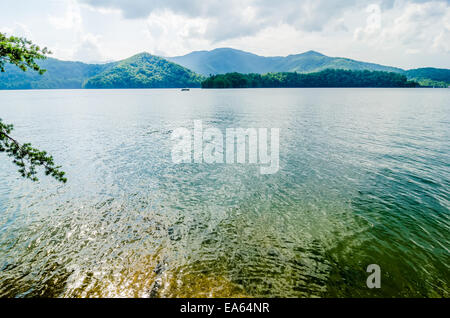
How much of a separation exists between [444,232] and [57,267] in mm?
24495

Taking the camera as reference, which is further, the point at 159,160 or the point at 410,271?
the point at 159,160

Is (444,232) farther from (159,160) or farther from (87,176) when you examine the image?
(87,176)

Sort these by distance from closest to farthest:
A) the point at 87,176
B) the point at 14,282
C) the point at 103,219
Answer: the point at 14,282, the point at 103,219, the point at 87,176

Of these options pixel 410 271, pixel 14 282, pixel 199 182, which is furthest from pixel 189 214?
pixel 410 271

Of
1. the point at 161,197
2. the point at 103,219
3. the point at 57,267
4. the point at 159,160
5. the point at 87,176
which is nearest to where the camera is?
the point at 57,267

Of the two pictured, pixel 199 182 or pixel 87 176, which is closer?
pixel 199 182

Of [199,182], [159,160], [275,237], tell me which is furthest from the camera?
[159,160]

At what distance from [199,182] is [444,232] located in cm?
1988

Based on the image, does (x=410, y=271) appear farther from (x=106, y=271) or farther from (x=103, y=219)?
(x=103, y=219)

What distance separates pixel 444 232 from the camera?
50.2 feet
